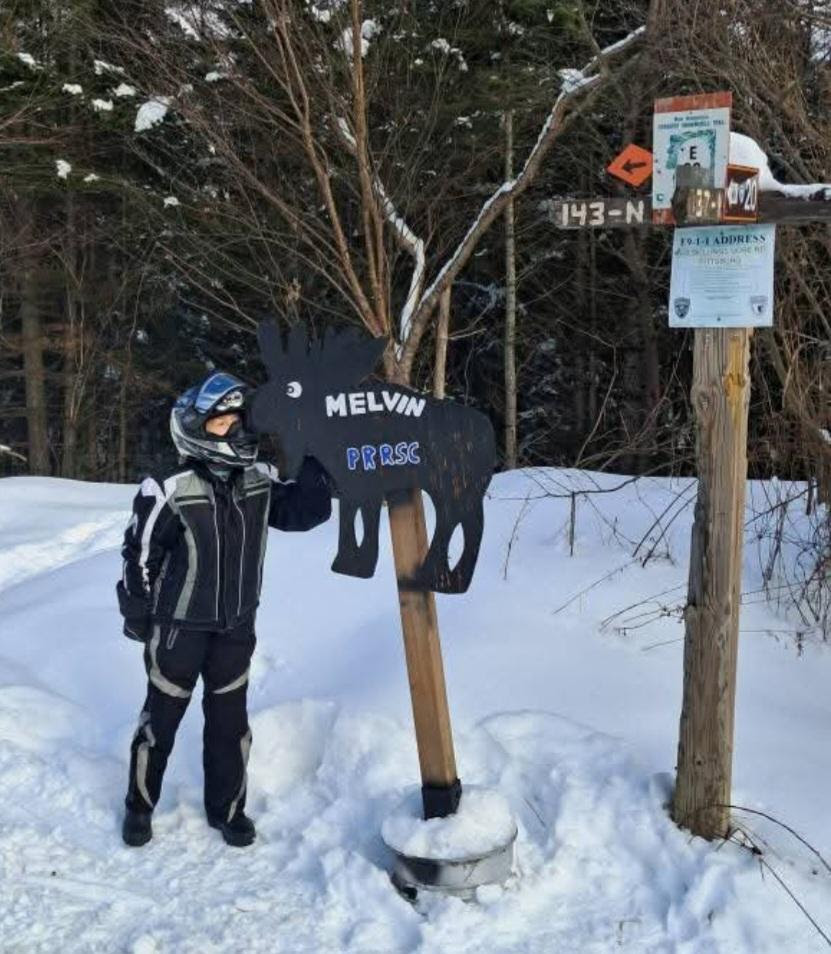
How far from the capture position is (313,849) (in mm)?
3447

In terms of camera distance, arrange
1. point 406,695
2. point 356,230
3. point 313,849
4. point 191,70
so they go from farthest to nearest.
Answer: point 356,230 → point 191,70 → point 406,695 → point 313,849

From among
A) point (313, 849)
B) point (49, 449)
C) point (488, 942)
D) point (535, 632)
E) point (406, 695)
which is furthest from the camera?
point (49, 449)

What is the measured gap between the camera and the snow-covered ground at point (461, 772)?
3.02 m

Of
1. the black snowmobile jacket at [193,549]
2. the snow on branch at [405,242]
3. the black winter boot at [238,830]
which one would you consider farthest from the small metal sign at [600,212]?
the snow on branch at [405,242]

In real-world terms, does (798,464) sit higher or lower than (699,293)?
lower

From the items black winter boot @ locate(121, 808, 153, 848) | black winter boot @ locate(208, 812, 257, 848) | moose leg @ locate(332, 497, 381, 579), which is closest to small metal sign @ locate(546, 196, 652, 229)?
moose leg @ locate(332, 497, 381, 579)

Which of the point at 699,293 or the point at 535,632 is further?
the point at 535,632

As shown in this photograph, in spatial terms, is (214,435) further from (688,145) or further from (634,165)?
(688,145)

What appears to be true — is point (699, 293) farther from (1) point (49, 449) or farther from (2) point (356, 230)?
(1) point (49, 449)

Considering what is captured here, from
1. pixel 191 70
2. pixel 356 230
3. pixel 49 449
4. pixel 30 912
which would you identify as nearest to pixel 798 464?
pixel 30 912

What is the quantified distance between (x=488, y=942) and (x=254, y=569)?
58.4 inches

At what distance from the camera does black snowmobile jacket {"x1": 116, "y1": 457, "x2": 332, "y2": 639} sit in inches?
136

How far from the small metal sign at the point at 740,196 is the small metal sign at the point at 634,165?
0.26 metres

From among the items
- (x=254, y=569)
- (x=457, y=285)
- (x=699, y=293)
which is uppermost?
(x=457, y=285)
